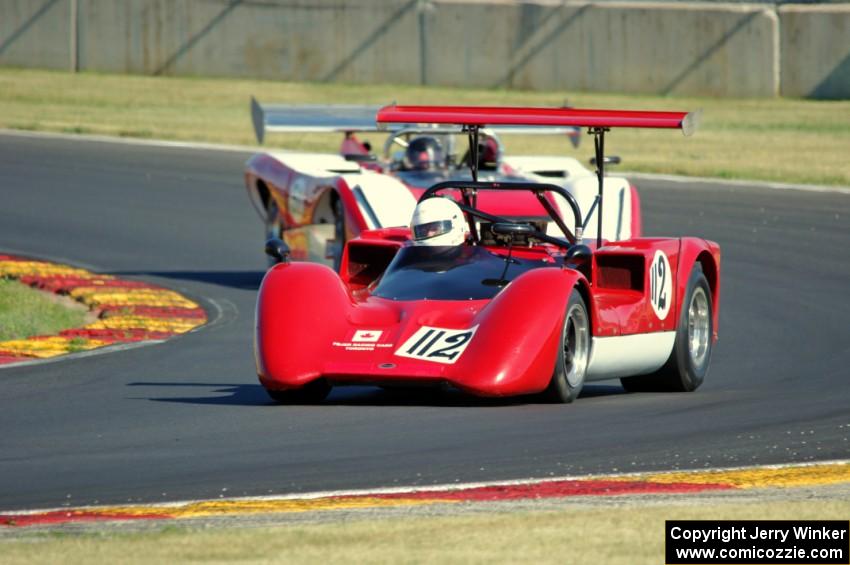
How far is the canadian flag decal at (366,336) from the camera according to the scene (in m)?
9.60

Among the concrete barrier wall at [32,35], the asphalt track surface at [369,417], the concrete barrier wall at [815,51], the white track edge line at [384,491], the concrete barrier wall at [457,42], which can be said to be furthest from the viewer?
the concrete barrier wall at [32,35]

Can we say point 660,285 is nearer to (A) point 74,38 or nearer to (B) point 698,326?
(B) point 698,326

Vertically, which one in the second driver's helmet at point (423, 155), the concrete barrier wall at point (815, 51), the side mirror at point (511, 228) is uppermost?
the concrete barrier wall at point (815, 51)

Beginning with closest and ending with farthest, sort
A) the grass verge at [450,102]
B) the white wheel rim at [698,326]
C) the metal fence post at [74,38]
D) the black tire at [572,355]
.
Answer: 1. the black tire at [572,355]
2. the white wheel rim at [698,326]
3. the grass verge at [450,102]
4. the metal fence post at [74,38]

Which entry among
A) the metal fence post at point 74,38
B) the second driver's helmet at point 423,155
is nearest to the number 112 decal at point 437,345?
the second driver's helmet at point 423,155

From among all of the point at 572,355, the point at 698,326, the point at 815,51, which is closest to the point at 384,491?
the point at 572,355

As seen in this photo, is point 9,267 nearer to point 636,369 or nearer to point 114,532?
point 636,369

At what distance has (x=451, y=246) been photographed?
34.9 feet

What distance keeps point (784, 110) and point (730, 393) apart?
23.4m

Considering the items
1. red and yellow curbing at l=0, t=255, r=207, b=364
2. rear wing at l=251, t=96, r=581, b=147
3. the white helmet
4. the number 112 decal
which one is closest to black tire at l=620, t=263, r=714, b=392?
the white helmet

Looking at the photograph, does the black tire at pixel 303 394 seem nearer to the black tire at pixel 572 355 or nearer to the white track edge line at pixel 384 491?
the black tire at pixel 572 355

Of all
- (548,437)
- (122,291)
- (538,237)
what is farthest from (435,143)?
(548,437)

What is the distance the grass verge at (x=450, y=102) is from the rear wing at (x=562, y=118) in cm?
1471

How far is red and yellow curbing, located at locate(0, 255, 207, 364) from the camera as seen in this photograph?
511 inches
